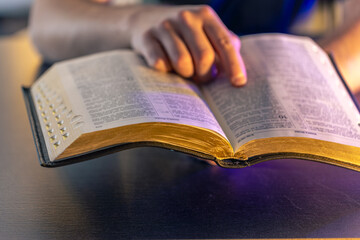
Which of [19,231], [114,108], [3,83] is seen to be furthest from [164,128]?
[3,83]

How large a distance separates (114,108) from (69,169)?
0.12 metres

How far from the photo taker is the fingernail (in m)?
0.63

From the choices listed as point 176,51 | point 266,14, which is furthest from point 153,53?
point 266,14

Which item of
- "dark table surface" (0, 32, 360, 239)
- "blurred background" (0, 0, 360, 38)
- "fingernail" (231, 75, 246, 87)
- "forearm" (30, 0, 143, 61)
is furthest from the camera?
"blurred background" (0, 0, 360, 38)

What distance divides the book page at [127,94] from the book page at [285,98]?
3cm

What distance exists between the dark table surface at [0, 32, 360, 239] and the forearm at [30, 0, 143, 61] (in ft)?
1.09

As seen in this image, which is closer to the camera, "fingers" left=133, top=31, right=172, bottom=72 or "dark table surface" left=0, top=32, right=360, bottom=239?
"dark table surface" left=0, top=32, right=360, bottom=239

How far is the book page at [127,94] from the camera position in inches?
19.5

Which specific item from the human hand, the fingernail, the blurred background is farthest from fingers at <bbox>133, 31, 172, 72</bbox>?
the blurred background

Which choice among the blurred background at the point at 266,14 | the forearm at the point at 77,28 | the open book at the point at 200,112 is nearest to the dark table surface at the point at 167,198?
the open book at the point at 200,112

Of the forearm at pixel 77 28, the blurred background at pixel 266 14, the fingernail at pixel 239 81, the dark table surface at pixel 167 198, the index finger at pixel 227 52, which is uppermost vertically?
the blurred background at pixel 266 14

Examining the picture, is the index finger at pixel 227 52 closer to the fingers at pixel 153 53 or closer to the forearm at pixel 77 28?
the fingers at pixel 153 53

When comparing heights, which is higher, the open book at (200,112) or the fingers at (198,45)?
the fingers at (198,45)

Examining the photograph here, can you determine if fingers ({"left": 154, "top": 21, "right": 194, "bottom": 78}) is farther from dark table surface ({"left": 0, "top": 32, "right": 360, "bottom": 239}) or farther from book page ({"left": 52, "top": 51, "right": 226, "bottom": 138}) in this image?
dark table surface ({"left": 0, "top": 32, "right": 360, "bottom": 239})
